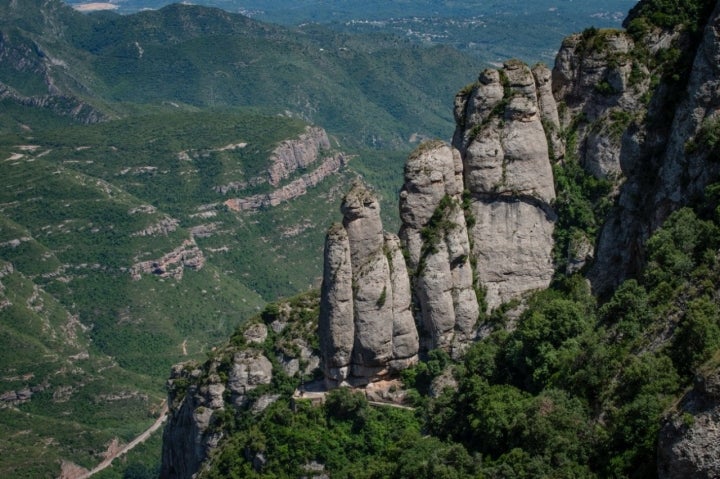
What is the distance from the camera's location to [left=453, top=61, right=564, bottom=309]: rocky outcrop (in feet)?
199

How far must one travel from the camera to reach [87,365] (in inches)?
7141

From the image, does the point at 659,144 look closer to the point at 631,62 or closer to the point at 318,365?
the point at 631,62

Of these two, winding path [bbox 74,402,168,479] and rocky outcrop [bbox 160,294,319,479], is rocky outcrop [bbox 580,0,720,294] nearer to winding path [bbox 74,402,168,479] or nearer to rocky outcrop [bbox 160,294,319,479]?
rocky outcrop [bbox 160,294,319,479]

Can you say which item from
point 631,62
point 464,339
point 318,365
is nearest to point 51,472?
point 318,365

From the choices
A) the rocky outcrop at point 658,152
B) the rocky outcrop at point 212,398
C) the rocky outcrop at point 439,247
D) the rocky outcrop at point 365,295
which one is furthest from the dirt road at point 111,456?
the rocky outcrop at point 658,152

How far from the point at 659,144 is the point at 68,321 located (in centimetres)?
16465

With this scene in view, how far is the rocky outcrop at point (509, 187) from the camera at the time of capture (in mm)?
60594

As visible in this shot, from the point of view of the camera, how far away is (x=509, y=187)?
2389 inches

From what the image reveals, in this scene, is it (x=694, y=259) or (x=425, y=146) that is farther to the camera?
(x=425, y=146)

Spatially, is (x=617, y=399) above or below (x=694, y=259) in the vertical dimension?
below

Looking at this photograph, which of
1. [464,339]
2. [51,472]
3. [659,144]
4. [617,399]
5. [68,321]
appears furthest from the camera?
[68,321]

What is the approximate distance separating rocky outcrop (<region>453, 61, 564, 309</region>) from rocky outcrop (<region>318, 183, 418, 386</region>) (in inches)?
203

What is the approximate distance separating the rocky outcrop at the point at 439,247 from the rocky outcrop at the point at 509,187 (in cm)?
125

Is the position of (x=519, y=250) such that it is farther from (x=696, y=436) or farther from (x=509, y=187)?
(x=696, y=436)
